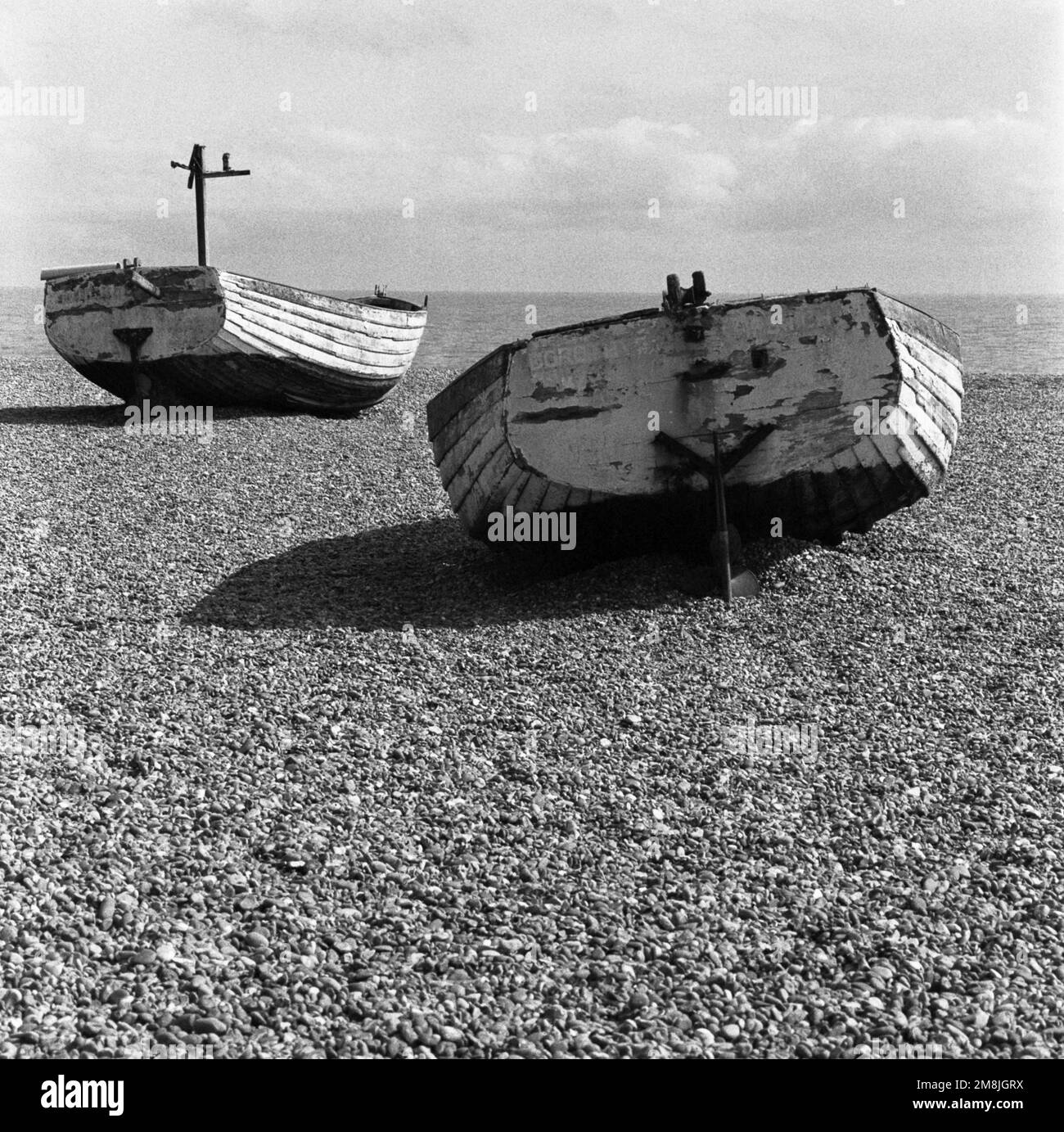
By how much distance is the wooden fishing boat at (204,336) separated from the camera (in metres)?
16.3

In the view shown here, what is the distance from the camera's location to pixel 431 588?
8.51m

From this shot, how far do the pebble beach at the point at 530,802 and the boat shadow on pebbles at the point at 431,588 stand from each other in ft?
0.14

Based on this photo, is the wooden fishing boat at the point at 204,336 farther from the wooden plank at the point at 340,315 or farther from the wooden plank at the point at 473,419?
the wooden plank at the point at 473,419

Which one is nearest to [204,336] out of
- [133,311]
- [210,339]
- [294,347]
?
[210,339]

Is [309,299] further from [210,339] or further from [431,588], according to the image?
[431,588]

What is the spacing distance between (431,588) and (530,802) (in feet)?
11.8

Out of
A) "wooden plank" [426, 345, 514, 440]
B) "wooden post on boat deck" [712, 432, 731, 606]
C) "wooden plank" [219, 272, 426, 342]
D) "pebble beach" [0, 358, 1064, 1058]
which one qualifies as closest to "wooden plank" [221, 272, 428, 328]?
"wooden plank" [219, 272, 426, 342]

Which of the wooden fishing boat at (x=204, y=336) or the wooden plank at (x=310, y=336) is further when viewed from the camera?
the wooden plank at (x=310, y=336)

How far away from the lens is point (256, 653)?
7.02 m

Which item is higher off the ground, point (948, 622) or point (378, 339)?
point (378, 339)

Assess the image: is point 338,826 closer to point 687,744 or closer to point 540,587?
point 687,744

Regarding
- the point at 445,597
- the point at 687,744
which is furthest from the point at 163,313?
the point at 687,744

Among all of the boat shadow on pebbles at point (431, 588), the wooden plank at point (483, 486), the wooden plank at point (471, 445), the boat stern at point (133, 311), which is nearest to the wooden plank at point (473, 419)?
the wooden plank at point (471, 445)
